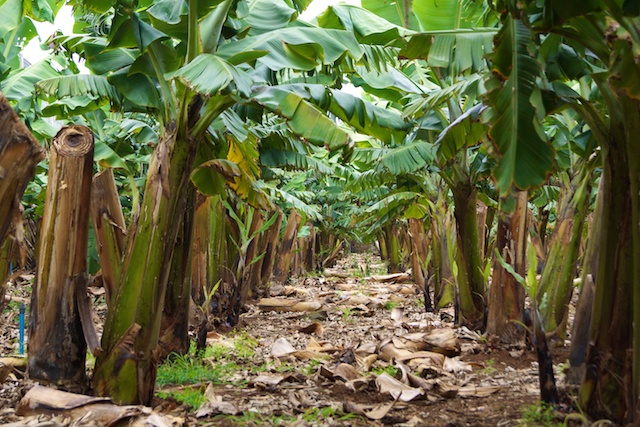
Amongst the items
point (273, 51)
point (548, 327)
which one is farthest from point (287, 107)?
point (548, 327)

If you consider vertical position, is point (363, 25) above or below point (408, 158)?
above

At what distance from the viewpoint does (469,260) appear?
7.55 metres

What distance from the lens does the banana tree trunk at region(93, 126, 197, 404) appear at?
13.2 feet

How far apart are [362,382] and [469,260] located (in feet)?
10.1

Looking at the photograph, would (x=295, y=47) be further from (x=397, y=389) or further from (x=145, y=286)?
(x=397, y=389)

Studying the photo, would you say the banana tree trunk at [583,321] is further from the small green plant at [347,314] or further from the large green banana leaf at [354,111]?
the small green plant at [347,314]

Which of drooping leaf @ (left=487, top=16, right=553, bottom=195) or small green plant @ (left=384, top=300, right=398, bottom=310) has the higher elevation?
drooping leaf @ (left=487, top=16, right=553, bottom=195)

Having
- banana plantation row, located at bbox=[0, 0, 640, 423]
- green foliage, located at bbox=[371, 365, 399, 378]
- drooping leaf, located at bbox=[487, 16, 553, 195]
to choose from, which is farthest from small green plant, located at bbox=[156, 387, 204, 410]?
drooping leaf, located at bbox=[487, 16, 553, 195]

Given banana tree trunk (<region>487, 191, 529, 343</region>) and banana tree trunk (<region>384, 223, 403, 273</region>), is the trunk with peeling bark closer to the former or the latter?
banana tree trunk (<region>384, 223, 403, 273</region>)

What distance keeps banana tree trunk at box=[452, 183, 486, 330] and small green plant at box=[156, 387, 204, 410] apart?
4.05 m

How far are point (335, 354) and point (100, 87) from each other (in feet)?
12.3

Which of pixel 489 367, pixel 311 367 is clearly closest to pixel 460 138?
pixel 489 367

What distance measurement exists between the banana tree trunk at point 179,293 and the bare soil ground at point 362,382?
60 centimetres

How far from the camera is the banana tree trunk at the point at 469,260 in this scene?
7430 millimetres
